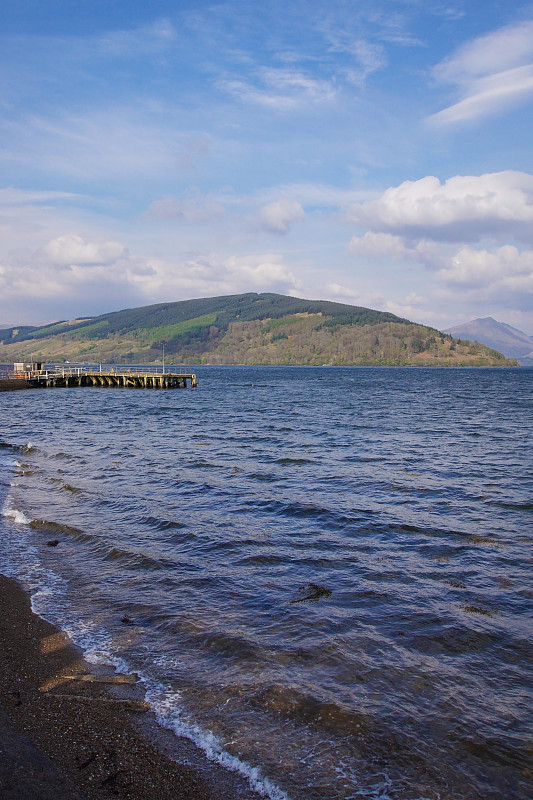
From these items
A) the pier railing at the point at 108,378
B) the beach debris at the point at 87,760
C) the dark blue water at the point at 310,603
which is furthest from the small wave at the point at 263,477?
the pier railing at the point at 108,378

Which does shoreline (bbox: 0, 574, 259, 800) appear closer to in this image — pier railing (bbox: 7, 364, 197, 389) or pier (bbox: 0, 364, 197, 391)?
pier (bbox: 0, 364, 197, 391)

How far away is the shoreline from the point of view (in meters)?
4.91

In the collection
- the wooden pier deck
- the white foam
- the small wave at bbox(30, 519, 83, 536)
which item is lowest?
the white foam

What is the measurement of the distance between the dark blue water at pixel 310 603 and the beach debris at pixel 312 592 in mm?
73

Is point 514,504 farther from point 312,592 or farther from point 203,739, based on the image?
point 203,739

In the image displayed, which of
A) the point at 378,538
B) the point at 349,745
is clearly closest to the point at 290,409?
the point at 378,538

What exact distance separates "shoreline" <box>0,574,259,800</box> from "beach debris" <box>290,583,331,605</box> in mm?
3575

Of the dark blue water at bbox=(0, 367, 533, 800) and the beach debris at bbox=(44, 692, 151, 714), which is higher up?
the beach debris at bbox=(44, 692, 151, 714)

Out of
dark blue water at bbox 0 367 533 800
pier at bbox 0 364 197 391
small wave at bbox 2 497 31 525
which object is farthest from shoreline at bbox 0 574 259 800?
pier at bbox 0 364 197 391

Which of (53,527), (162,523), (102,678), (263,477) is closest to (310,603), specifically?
(102,678)

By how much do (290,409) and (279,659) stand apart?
45.2 m

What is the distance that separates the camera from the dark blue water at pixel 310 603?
5.82 meters

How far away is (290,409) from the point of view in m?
52.6

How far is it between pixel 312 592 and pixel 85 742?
17.0 feet
